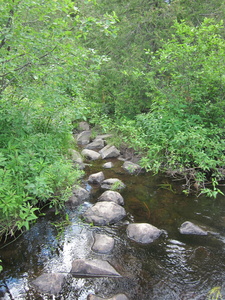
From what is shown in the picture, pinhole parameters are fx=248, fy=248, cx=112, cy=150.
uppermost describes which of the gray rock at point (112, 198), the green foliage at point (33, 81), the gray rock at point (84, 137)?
the green foliage at point (33, 81)

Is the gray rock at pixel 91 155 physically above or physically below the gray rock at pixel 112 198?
below

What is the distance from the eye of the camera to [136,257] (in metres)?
4.04

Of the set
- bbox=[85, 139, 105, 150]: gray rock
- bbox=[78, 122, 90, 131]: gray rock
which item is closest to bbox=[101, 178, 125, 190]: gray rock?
bbox=[85, 139, 105, 150]: gray rock

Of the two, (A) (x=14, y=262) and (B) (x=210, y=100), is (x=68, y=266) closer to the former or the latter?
(A) (x=14, y=262)

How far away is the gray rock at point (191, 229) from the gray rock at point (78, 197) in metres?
2.28

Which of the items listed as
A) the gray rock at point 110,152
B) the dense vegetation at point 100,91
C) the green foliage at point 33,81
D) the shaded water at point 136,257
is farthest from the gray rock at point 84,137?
the green foliage at point 33,81

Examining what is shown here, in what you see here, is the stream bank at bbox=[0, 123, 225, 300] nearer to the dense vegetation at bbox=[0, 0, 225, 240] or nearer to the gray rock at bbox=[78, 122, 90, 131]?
the dense vegetation at bbox=[0, 0, 225, 240]

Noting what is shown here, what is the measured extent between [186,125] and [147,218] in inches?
120

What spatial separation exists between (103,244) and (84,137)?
24.8ft

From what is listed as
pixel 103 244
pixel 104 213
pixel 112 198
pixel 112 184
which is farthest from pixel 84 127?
pixel 103 244

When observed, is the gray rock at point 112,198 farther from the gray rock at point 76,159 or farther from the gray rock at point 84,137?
A: the gray rock at point 84,137

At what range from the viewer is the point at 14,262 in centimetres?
381

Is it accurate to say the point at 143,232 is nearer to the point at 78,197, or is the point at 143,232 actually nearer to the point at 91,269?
the point at 91,269

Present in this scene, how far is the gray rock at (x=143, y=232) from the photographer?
444 centimetres
